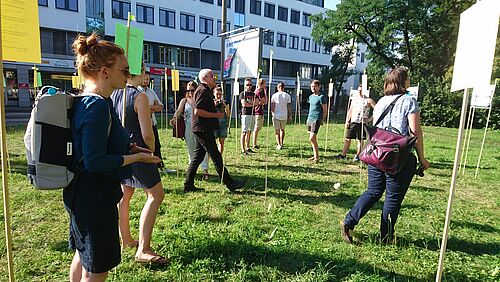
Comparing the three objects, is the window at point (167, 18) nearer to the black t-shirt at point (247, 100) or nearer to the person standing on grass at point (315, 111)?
the black t-shirt at point (247, 100)

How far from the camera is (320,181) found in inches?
236

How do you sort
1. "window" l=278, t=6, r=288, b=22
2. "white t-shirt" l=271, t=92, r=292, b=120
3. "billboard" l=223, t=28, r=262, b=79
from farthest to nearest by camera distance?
"window" l=278, t=6, r=288, b=22 → "white t-shirt" l=271, t=92, r=292, b=120 → "billboard" l=223, t=28, r=262, b=79

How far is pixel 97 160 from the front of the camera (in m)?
1.68

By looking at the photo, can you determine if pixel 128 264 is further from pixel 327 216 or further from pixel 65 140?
pixel 327 216

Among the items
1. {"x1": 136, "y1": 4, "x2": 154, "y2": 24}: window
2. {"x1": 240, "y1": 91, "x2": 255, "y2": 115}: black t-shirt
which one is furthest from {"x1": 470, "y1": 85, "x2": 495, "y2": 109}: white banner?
{"x1": 136, "y1": 4, "x2": 154, "y2": 24}: window

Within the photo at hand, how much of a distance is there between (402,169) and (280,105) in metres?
5.46

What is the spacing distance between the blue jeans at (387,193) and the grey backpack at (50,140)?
275 cm

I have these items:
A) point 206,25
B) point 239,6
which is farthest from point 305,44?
point 206,25

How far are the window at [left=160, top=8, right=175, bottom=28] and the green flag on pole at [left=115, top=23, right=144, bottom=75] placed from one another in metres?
29.4

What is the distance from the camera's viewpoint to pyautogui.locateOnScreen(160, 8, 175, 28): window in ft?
97.9

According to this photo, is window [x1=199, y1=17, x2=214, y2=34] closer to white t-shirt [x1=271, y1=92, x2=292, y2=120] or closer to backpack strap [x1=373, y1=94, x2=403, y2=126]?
white t-shirt [x1=271, y1=92, x2=292, y2=120]

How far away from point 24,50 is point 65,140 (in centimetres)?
145

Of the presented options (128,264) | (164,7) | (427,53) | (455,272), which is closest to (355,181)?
(455,272)

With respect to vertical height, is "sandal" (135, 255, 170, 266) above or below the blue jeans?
below
